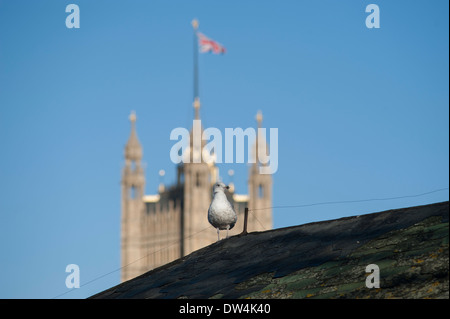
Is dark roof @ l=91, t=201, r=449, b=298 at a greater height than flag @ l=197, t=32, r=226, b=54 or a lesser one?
lesser

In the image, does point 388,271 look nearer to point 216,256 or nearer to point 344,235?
point 344,235

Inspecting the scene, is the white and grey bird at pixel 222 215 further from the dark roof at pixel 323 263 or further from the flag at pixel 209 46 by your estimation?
the flag at pixel 209 46

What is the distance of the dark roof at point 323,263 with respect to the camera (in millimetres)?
22016

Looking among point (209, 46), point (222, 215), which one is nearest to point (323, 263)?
point (222, 215)

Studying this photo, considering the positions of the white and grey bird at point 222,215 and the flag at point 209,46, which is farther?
the flag at point 209,46

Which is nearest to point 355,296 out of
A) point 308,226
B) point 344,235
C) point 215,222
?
point 344,235

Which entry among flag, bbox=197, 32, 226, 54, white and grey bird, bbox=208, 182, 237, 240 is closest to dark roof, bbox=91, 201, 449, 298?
white and grey bird, bbox=208, 182, 237, 240

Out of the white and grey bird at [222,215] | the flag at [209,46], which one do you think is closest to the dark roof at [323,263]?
the white and grey bird at [222,215]

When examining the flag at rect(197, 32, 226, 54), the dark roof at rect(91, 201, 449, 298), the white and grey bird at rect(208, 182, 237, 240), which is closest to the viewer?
the dark roof at rect(91, 201, 449, 298)

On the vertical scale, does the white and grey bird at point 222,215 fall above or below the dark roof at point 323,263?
above

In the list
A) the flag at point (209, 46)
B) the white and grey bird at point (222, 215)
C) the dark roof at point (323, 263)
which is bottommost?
the dark roof at point (323, 263)

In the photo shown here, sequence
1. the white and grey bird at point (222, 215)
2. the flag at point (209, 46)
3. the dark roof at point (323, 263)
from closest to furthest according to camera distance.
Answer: the dark roof at point (323, 263)
the white and grey bird at point (222, 215)
the flag at point (209, 46)

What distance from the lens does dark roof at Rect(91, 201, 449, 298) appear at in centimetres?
2202

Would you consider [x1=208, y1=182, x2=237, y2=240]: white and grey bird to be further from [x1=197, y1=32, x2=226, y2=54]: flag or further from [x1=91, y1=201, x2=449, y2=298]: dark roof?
[x1=197, y1=32, x2=226, y2=54]: flag
